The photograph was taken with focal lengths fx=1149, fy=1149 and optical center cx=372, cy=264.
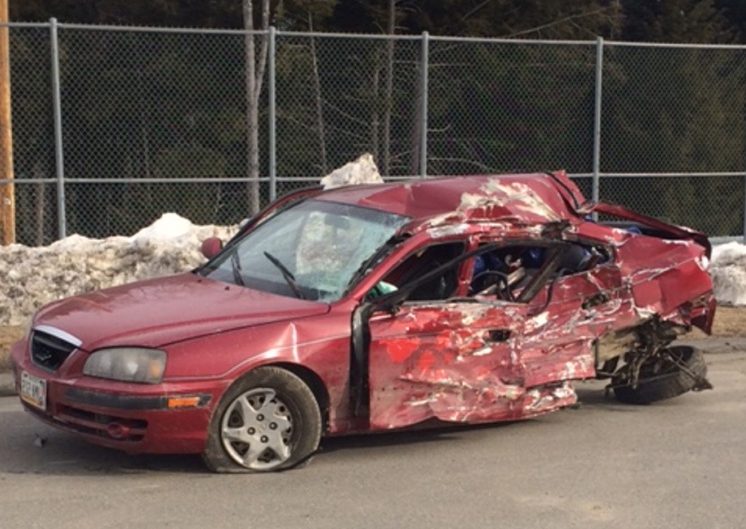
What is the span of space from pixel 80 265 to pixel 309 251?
423 cm

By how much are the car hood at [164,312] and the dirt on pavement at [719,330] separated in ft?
8.34

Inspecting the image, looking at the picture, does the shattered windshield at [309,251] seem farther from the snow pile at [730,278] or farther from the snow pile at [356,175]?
the snow pile at [730,278]

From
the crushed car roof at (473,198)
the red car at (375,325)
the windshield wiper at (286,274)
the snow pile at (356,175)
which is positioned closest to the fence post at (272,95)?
the snow pile at (356,175)

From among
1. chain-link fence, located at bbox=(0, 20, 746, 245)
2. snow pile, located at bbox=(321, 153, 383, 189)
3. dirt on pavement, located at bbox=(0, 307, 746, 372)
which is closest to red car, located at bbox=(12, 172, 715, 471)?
dirt on pavement, located at bbox=(0, 307, 746, 372)

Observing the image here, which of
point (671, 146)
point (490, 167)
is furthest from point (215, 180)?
point (671, 146)

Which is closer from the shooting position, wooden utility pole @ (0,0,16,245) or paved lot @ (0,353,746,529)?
paved lot @ (0,353,746,529)

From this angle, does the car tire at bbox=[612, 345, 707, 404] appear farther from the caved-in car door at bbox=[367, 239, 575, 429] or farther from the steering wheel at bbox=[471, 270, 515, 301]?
the steering wheel at bbox=[471, 270, 515, 301]

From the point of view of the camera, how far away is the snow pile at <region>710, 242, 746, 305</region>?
39.9 ft

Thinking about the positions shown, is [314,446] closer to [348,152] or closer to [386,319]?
[386,319]

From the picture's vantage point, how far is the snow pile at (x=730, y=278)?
39.9 ft

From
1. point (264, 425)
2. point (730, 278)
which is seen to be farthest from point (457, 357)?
point (730, 278)

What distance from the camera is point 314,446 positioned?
6270 millimetres

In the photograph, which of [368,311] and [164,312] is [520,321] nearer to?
[368,311]

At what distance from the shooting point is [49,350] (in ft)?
20.7
